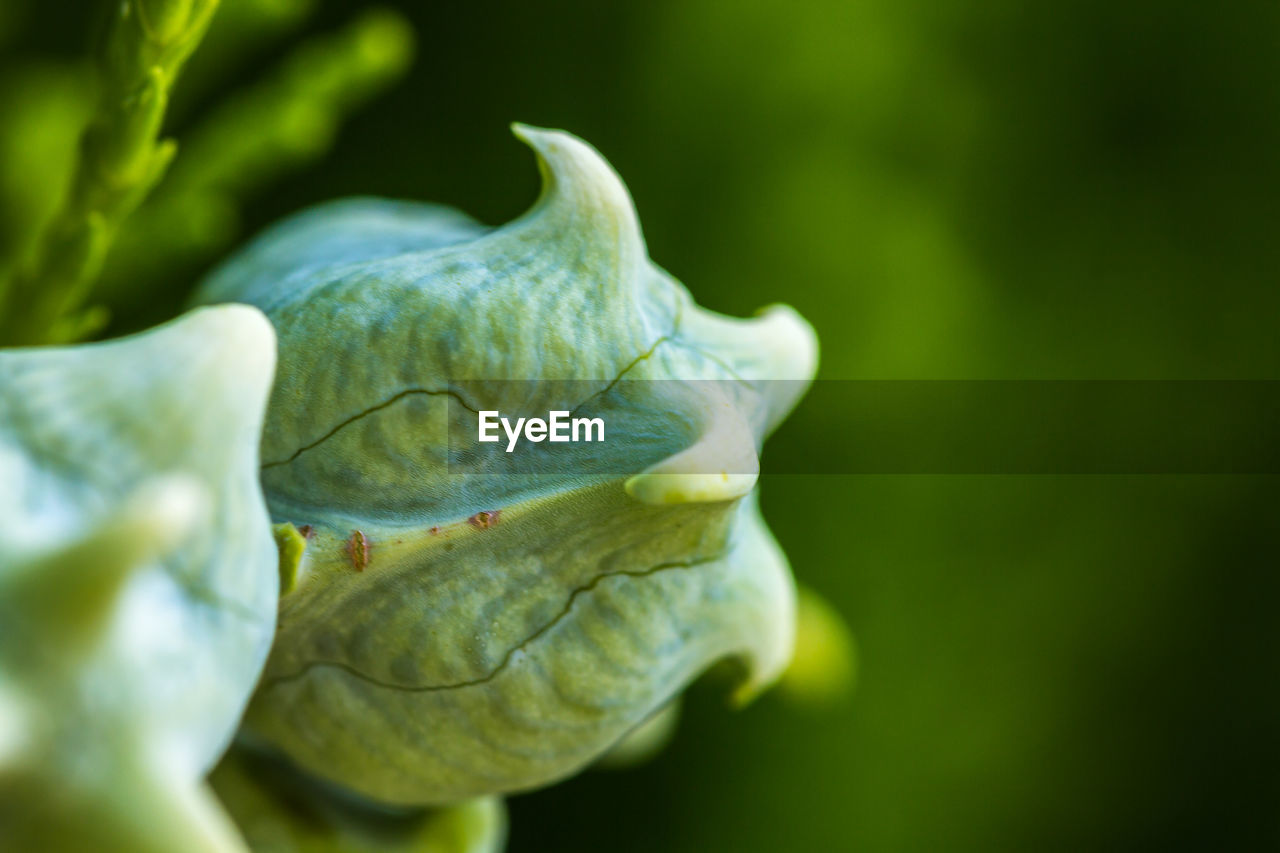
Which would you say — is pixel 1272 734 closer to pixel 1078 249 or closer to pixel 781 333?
pixel 1078 249

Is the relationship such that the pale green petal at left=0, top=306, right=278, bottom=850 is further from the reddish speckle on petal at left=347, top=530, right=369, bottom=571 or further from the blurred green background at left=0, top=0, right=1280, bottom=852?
the blurred green background at left=0, top=0, right=1280, bottom=852

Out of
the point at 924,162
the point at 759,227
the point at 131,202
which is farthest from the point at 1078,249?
the point at 131,202

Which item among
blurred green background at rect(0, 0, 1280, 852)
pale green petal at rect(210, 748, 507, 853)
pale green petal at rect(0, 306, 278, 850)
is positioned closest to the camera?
pale green petal at rect(0, 306, 278, 850)

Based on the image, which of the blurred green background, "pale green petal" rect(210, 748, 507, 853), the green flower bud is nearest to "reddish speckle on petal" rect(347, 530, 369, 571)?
the green flower bud

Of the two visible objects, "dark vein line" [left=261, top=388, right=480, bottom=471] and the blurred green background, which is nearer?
"dark vein line" [left=261, top=388, right=480, bottom=471]

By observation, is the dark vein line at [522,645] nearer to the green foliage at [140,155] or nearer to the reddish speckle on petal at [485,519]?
the reddish speckle on petal at [485,519]

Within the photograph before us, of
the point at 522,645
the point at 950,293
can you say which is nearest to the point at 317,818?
the point at 522,645
